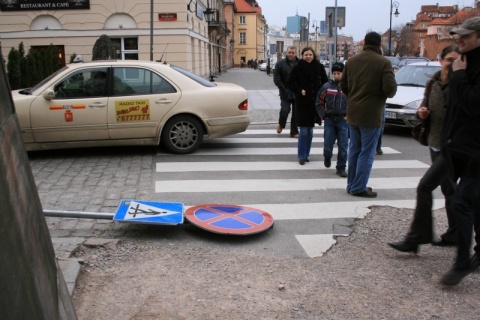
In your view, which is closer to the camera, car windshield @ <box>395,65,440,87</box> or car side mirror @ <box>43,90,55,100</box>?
car side mirror @ <box>43,90,55,100</box>

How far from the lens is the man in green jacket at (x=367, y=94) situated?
234 inches

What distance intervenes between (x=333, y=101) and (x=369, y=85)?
1.51 m

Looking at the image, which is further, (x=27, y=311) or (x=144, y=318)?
Result: (x=144, y=318)

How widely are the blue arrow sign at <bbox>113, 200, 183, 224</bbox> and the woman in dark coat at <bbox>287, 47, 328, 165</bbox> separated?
11.3 feet

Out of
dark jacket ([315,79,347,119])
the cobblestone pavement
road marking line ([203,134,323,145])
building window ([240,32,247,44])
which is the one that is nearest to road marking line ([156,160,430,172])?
the cobblestone pavement

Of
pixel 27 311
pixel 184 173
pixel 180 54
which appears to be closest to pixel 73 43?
pixel 180 54

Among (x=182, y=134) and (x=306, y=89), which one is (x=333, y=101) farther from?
(x=182, y=134)

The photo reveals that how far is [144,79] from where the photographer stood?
8602mm

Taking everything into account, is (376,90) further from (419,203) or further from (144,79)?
(144,79)

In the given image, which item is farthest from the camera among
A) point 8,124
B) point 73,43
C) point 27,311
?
point 73,43

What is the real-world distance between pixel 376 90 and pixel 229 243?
266cm

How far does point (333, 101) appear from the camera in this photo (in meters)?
7.50

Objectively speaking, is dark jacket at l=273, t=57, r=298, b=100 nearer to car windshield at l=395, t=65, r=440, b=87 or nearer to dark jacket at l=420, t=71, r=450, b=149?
car windshield at l=395, t=65, r=440, b=87

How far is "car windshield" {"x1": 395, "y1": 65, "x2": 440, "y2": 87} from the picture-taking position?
12.6 meters
